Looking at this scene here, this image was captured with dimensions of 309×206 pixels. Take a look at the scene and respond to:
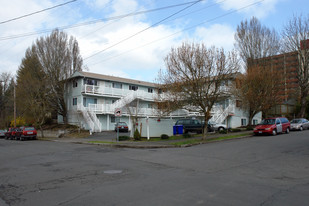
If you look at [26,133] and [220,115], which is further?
[220,115]

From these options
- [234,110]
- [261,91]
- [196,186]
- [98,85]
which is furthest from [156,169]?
[98,85]

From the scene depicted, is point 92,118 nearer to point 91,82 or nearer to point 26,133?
point 91,82

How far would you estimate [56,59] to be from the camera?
115 feet

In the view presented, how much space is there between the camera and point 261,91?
88.5 ft

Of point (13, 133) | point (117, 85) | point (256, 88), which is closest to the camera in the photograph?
point (256, 88)

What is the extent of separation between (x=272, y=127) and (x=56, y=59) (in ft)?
91.0

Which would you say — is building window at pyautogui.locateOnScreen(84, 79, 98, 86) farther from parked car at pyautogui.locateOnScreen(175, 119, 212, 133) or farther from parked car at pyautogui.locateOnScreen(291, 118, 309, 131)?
parked car at pyautogui.locateOnScreen(291, 118, 309, 131)

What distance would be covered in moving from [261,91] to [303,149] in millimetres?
13657

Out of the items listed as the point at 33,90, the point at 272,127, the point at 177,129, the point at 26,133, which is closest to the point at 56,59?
the point at 33,90

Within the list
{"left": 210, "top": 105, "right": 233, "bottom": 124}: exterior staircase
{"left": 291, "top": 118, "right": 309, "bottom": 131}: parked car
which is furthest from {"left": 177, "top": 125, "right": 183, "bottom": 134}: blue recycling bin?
{"left": 291, "top": 118, "right": 309, "bottom": 131}: parked car

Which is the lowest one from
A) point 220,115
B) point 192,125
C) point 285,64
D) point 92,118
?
point 192,125

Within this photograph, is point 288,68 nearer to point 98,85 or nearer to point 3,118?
point 98,85

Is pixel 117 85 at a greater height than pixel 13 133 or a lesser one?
greater

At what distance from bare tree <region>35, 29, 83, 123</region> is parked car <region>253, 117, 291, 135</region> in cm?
2554
